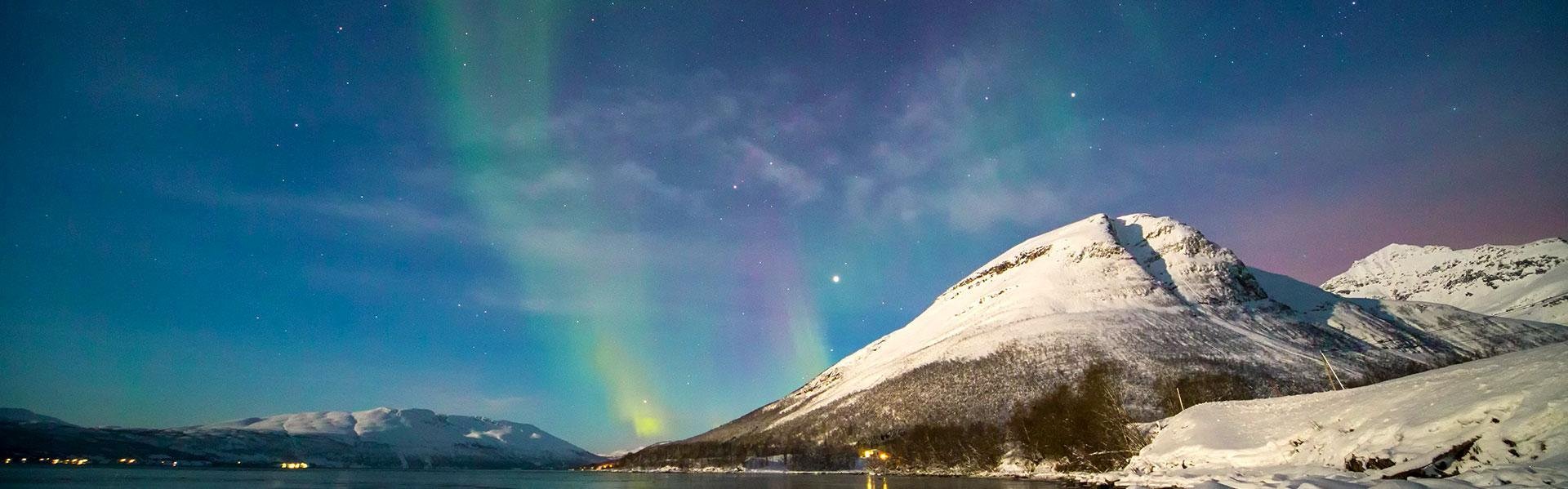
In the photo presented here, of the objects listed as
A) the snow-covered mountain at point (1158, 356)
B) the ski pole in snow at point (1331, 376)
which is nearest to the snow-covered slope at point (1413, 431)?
the ski pole in snow at point (1331, 376)

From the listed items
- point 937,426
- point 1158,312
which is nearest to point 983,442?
point 937,426

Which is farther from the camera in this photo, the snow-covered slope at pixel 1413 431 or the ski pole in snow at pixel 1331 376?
the ski pole in snow at pixel 1331 376

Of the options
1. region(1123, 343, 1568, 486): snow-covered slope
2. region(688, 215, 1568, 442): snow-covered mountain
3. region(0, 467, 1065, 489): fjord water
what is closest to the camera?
region(1123, 343, 1568, 486): snow-covered slope

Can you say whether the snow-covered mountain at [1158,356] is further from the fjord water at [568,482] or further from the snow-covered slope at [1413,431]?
the snow-covered slope at [1413,431]

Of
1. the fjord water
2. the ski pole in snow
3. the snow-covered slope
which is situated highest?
the ski pole in snow

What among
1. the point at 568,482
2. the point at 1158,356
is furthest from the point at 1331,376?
the point at 568,482

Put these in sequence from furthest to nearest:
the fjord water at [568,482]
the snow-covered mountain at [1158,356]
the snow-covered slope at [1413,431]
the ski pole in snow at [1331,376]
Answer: the snow-covered mountain at [1158,356] → the ski pole in snow at [1331,376] → the fjord water at [568,482] → the snow-covered slope at [1413,431]

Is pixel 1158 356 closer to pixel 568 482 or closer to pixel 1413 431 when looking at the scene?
pixel 568 482

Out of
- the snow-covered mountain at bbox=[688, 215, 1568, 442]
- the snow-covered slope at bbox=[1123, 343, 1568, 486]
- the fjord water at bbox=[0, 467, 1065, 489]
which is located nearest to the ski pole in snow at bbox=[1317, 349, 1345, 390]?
the snow-covered mountain at bbox=[688, 215, 1568, 442]

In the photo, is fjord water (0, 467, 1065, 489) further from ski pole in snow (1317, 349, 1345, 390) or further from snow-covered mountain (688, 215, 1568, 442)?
snow-covered mountain (688, 215, 1568, 442)
